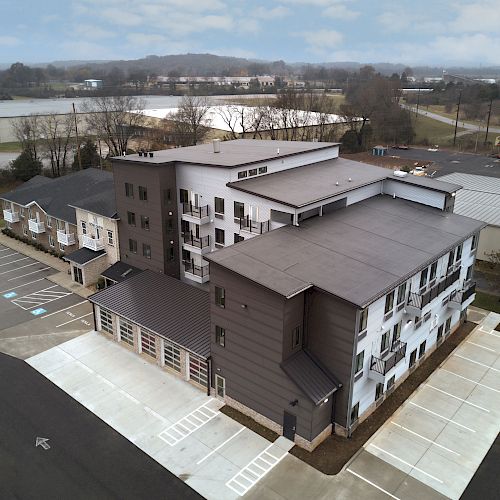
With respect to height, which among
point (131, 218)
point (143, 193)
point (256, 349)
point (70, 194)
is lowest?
point (256, 349)

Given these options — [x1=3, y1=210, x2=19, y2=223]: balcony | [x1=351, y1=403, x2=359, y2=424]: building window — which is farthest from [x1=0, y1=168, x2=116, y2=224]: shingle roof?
[x1=351, y1=403, x2=359, y2=424]: building window

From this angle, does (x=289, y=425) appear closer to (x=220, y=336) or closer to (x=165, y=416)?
(x=220, y=336)

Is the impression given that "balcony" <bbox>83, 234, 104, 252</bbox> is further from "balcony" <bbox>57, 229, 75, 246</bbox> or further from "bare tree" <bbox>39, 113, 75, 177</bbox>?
"bare tree" <bbox>39, 113, 75, 177</bbox>

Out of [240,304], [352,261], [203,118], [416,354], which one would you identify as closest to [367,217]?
[352,261]

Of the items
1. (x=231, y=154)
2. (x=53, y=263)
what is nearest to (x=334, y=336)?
(x=231, y=154)

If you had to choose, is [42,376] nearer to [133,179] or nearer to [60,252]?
[133,179]
